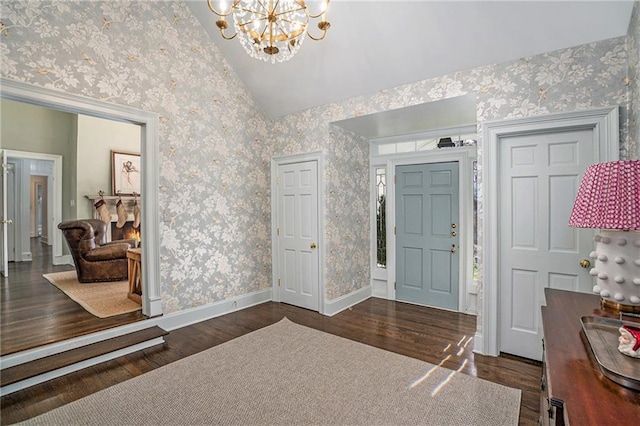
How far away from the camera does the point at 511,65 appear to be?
2.63 metres

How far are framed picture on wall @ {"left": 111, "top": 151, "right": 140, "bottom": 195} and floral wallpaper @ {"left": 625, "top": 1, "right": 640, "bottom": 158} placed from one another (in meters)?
7.72

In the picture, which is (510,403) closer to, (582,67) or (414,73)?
(582,67)

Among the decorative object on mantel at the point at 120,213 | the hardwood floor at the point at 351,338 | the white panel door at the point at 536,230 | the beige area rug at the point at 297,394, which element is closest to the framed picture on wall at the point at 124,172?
the decorative object on mantel at the point at 120,213

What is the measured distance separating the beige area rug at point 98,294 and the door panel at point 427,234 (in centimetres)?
343

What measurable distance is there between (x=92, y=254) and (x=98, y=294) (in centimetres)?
93

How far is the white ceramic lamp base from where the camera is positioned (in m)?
1.35

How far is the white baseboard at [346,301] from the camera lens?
151 inches

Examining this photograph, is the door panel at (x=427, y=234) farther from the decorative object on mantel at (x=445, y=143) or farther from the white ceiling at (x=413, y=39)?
the white ceiling at (x=413, y=39)

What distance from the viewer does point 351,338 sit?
3143mm

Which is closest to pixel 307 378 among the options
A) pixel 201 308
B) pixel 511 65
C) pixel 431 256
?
pixel 201 308

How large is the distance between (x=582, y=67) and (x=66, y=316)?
5.28 metres

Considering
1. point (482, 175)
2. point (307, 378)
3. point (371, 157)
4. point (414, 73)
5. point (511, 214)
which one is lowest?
point (307, 378)

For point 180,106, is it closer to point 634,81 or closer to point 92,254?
point 92,254

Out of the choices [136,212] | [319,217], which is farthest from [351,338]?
[136,212]
